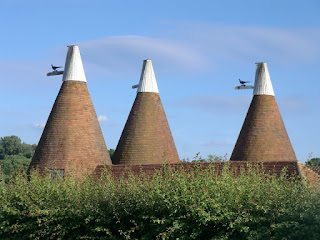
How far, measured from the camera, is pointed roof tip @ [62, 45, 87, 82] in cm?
2083

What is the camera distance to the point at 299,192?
11617mm

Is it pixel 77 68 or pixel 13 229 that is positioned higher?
pixel 77 68

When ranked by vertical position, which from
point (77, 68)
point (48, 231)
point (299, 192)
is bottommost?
point (48, 231)

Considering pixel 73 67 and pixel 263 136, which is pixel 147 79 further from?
pixel 263 136

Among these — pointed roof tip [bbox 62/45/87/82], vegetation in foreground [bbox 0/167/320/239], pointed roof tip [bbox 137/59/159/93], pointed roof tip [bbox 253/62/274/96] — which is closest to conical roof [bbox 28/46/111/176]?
pointed roof tip [bbox 62/45/87/82]

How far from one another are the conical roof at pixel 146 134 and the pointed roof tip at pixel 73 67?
2463mm

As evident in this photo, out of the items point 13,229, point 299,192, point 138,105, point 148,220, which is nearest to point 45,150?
point 138,105

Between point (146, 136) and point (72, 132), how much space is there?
9.55 ft

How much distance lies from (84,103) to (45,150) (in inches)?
92.3

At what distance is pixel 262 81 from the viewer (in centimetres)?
2227

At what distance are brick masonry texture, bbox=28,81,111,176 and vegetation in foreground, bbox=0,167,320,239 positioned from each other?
4967 mm

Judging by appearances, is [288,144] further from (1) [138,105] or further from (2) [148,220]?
(2) [148,220]

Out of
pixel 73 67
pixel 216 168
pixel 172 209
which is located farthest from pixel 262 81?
pixel 172 209

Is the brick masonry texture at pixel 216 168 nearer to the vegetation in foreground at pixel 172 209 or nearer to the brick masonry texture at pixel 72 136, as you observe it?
the brick masonry texture at pixel 72 136
